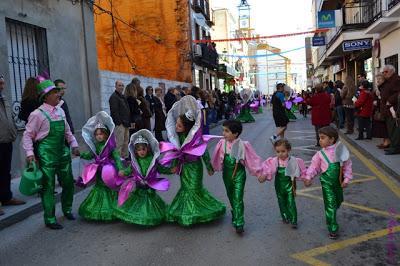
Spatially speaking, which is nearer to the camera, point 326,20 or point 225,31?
point 326,20

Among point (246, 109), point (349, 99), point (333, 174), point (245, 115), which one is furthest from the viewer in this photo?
point (246, 109)

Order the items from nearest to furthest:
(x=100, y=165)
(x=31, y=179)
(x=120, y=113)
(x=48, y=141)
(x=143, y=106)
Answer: (x=31, y=179)
(x=48, y=141)
(x=100, y=165)
(x=120, y=113)
(x=143, y=106)

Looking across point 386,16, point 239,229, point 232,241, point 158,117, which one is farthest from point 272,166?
point 386,16

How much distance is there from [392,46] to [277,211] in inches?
521

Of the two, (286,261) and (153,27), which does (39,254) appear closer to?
(286,261)

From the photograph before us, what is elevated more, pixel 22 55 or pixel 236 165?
pixel 22 55

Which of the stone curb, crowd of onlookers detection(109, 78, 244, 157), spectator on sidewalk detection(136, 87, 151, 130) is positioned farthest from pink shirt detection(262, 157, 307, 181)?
spectator on sidewalk detection(136, 87, 151, 130)

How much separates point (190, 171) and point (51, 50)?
660 cm

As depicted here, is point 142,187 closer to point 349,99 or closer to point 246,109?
point 349,99

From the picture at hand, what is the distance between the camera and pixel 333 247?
177 inches

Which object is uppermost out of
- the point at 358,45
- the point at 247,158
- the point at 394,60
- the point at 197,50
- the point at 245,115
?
the point at 197,50

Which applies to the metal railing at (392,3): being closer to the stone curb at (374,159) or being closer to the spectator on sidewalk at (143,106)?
the stone curb at (374,159)

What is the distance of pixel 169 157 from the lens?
5.28 metres

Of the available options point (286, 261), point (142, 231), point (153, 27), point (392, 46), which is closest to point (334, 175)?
point (286, 261)
